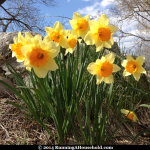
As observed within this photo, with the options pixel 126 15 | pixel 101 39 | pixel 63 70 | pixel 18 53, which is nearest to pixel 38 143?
pixel 63 70

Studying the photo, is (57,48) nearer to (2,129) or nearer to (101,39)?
(101,39)

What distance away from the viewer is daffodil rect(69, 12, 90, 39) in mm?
946

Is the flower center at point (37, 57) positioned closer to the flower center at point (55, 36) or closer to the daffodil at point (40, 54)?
the daffodil at point (40, 54)

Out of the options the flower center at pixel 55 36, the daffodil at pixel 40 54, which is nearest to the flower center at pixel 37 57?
the daffodil at pixel 40 54

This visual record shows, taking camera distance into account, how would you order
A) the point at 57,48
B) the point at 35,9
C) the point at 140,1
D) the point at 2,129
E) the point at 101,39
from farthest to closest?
the point at 35,9, the point at 140,1, the point at 2,129, the point at 101,39, the point at 57,48

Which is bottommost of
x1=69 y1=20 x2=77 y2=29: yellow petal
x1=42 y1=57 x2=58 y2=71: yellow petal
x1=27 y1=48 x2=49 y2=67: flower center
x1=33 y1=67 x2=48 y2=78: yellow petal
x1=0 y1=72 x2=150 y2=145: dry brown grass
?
x1=0 y1=72 x2=150 y2=145: dry brown grass

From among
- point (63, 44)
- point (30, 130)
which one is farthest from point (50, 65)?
point (30, 130)

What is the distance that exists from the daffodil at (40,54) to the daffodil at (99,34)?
25cm

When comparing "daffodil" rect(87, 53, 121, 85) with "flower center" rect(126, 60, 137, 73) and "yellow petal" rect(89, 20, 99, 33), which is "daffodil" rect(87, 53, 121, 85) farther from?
"flower center" rect(126, 60, 137, 73)

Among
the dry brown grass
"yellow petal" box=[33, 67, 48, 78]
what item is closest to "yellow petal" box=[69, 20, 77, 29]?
"yellow petal" box=[33, 67, 48, 78]

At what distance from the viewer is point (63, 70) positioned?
3.77 feet

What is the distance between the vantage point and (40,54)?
2.45 ft

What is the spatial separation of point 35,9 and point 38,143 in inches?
310

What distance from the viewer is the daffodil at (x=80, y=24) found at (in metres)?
0.95
